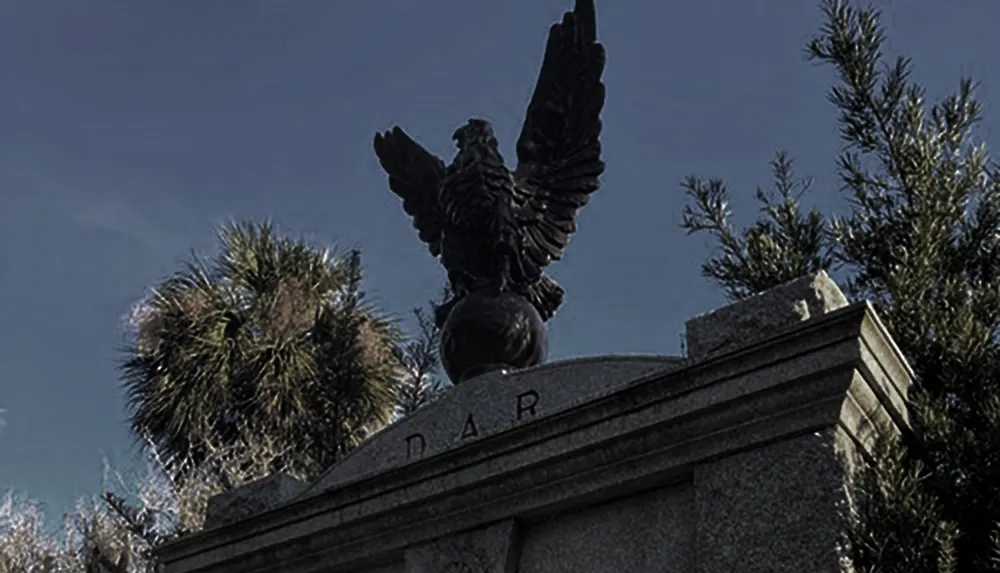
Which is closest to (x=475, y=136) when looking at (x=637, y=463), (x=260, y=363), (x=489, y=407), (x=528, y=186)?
(x=528, y=186)

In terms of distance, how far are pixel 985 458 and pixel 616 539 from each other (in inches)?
44.9

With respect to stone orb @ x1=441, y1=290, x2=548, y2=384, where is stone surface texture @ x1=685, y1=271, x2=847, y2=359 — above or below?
below

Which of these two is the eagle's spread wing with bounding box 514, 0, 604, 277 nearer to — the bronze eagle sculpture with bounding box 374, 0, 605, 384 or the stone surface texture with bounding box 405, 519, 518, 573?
the bronze eagle sculpture with bounding box 374, 0, 605, 384

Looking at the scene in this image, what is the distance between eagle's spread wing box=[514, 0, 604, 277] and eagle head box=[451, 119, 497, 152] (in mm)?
206

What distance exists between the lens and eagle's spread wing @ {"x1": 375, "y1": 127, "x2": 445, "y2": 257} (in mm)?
5867

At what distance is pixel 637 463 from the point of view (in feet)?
12.4

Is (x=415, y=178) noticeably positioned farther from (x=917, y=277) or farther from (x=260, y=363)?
(x=260, y=363)

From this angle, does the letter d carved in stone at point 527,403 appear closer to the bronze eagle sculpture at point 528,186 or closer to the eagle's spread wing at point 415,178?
the bronze eagle sculpture at point 528,186

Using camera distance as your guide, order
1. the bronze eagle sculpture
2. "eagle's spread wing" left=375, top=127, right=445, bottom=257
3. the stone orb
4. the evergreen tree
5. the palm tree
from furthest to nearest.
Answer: the palm tree < "eagle's spread wing" left=375, top=127, right=445, bottom=257 < the bronze eagle sculpture < the stone orb < the evergreen tree

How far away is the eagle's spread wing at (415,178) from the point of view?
5.87 meters

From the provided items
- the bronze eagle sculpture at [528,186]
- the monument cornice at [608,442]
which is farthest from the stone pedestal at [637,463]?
the bronze eagle sculpture at [528,186]

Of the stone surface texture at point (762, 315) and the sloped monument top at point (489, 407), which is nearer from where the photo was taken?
the stone surface texture at point (762, 315)

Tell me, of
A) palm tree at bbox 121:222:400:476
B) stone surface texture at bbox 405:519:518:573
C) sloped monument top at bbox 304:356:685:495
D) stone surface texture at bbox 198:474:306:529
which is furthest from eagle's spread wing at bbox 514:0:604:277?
palm tree at bbox 121:222:400:476

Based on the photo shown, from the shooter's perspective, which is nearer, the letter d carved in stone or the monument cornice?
the monument cornice
